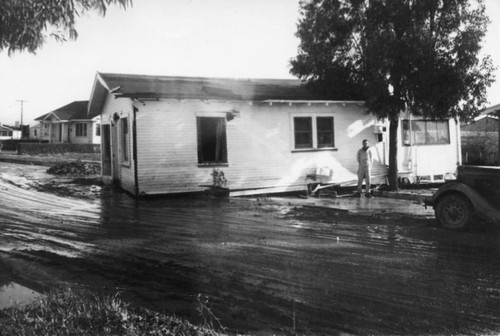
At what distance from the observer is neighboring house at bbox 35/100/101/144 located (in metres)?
52.9

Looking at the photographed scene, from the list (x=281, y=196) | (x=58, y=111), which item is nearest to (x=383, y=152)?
(x=281, y=196)

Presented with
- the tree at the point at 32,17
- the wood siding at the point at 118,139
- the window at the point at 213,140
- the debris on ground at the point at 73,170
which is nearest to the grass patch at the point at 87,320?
the tree at the point at 32,17

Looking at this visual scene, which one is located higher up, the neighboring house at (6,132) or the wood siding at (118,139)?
the neighboring house at (6,132)

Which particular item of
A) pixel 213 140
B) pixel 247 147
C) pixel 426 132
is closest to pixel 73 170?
pixel 213 140

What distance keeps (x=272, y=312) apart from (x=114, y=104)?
14884 millimetres

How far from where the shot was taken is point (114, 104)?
17.8 m

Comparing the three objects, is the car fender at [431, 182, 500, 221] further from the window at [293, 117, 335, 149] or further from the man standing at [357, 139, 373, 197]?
the window at [293, 117, 335, 149]

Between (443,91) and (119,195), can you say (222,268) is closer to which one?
(119,195)

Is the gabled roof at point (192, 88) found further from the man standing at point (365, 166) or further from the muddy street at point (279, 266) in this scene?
the muddy street at point (279, 266)

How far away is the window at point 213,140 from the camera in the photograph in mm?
16062

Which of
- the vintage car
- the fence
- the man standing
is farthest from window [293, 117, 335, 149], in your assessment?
the fence

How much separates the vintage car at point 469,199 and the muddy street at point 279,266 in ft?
1.18

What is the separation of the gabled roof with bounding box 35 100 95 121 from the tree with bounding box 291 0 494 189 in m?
42.9

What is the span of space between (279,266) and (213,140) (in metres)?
10.3
